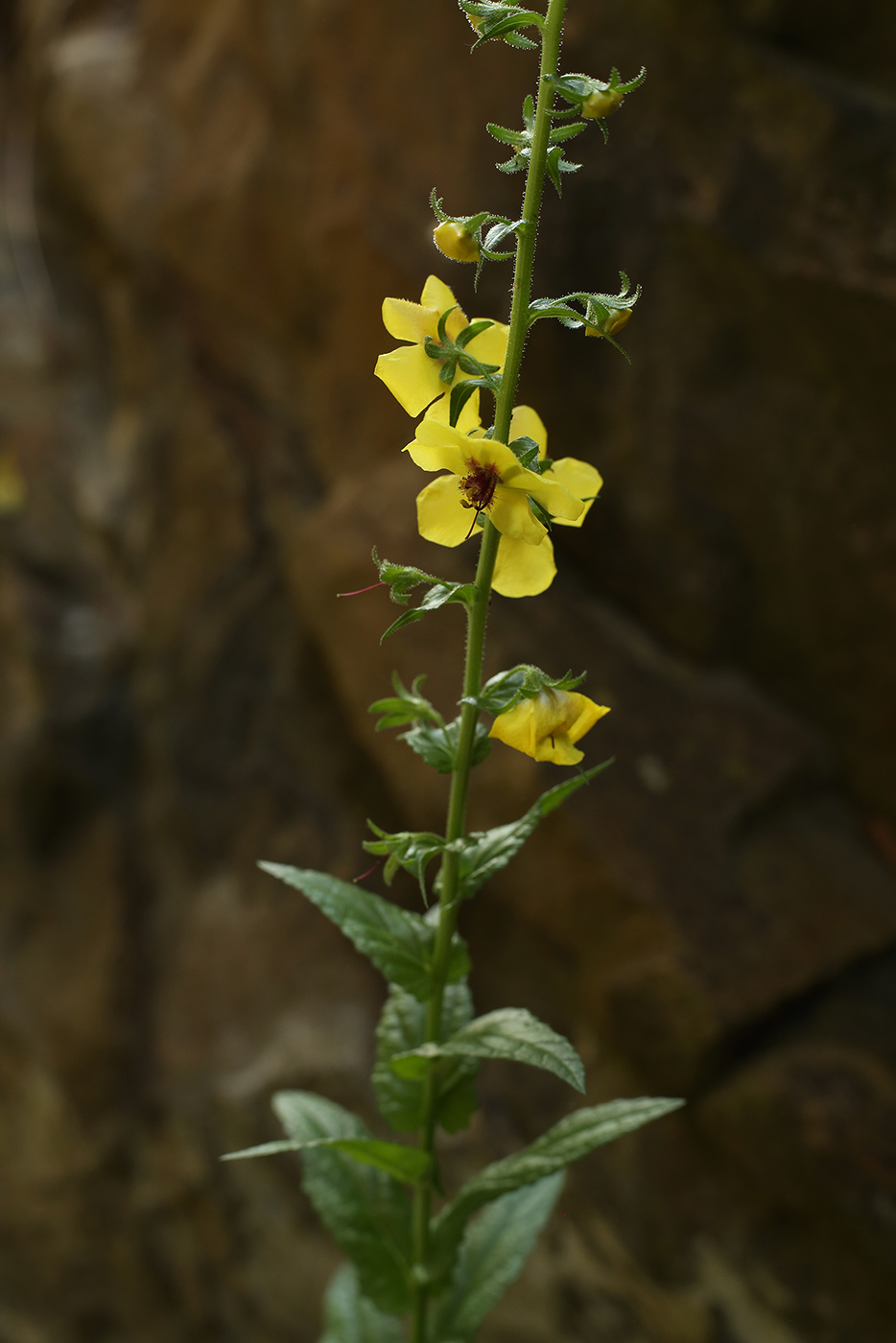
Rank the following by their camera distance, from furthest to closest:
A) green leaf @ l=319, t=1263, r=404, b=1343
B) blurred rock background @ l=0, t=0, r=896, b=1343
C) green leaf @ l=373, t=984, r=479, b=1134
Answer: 1. blurred rock background @ l=0, t=0, r=896, b=1343
2. green leaf @ l=319, t=1263, r=404, b=1343
3. green leaf @ l=373, t=984, r=479, b=1134

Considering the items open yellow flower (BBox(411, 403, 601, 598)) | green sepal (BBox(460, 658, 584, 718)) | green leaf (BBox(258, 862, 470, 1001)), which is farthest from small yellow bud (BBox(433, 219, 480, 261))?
green leaf (BBox(258, 862, 470, 1001))

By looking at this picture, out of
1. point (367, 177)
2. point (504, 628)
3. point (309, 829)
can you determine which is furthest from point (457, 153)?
point (309, 829)

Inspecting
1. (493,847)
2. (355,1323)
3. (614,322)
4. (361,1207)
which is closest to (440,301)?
(614,322)

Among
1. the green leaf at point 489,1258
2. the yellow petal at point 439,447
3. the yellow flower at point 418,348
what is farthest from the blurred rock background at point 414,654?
the yellow petal at point 439,447

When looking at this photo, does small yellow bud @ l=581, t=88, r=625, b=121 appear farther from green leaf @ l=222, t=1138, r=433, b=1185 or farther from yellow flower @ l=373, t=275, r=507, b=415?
green leaf @ l=222, t=1138, r=433, b=1185

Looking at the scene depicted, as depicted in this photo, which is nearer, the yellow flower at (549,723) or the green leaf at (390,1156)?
the yellow flower at (549,723)

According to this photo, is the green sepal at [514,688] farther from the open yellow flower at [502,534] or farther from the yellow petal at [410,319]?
the yellow petal at [410,319]
